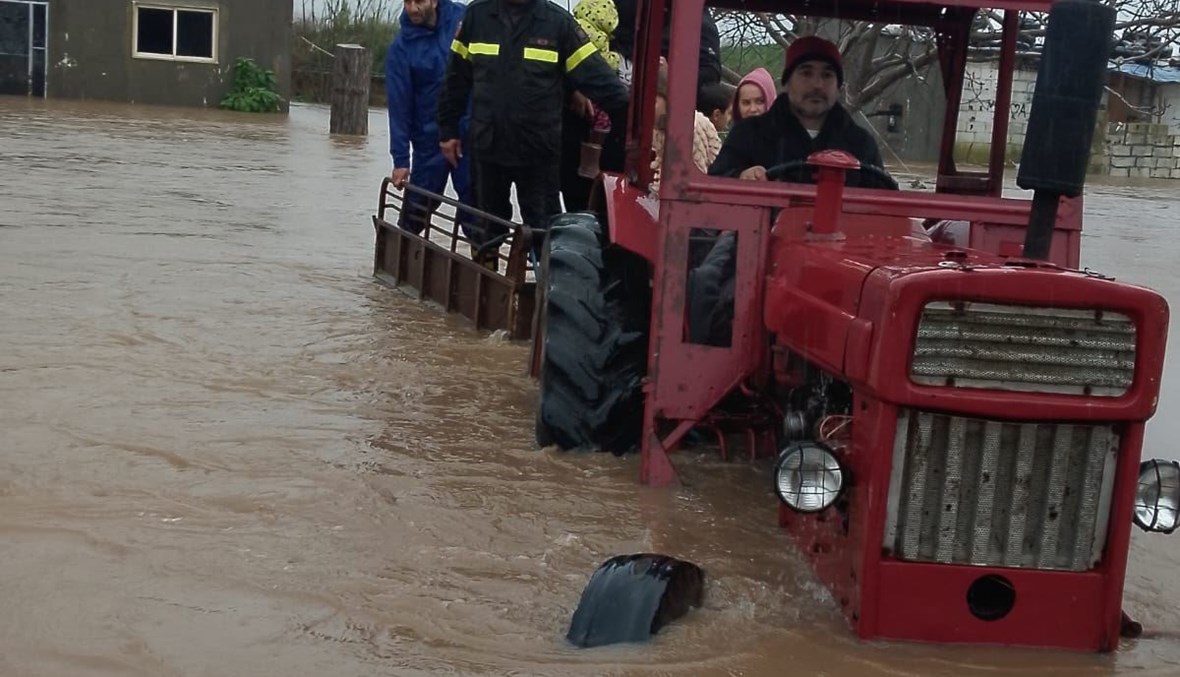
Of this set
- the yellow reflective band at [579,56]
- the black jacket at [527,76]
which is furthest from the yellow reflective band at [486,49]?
the yellow reflective band at [579,56]

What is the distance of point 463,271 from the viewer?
8117 millimetres

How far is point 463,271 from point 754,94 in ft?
7.89

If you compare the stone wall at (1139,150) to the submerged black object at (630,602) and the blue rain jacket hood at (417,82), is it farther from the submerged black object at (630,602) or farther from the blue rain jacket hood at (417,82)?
the submerged black object at (630,602)

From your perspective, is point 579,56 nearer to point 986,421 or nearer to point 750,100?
point 750,100

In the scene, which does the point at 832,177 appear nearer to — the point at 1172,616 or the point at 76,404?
the point at 1172,616

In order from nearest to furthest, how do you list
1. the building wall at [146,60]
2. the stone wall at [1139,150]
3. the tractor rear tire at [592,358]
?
the tractor rear tire at [592,358] < the building wall at [146,60] < the stone wall at [1139,150]

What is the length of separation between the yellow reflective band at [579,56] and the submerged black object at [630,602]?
423 centimetres

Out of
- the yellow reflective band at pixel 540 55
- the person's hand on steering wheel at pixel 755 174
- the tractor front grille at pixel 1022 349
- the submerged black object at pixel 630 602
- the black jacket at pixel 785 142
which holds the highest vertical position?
the yellow reflective band at pixel 540 55

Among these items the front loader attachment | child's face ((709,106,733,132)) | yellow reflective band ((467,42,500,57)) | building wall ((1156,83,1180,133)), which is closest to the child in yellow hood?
yellow reflective band ((467,42,500,57))

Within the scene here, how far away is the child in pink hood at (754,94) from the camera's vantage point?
601 cm

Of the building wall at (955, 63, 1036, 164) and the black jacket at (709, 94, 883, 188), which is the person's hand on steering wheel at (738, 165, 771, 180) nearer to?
the black jacket at (709, 94, 883, 188)

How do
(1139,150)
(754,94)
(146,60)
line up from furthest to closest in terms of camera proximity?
(1139,150) < (146,60) < (754,94)

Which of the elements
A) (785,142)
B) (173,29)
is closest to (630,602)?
(785,142)

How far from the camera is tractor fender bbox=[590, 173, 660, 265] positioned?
16.8ft
